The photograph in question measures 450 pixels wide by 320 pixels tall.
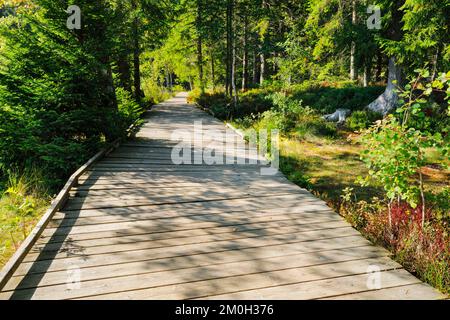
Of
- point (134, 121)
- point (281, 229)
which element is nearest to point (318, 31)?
point (134, 121)

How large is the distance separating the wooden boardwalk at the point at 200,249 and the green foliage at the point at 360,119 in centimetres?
873

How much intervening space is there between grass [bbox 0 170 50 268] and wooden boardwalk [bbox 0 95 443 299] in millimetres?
496

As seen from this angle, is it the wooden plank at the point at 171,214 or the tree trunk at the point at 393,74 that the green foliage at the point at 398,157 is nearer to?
the wooden plank at the point at 171,214

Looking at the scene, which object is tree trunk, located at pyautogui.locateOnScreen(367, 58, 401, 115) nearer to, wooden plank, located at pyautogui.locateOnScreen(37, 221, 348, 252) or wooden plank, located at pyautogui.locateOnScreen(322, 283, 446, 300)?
wooden plank, located at pyautogui.locateOnScreen(37, 221, 348, 252)

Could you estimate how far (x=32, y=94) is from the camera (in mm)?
7738

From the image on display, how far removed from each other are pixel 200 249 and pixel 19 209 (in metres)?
3.68

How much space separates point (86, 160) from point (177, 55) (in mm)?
25916

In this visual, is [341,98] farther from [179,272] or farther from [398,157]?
[179,272]

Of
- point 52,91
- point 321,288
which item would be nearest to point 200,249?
point 321,288

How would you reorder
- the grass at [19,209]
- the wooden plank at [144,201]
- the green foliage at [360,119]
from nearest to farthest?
the grass at [19,209], the wooden plank at [144,201], the green foliage at [360,119]

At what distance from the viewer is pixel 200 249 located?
4.26 metres

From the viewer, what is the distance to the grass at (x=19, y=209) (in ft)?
15.2

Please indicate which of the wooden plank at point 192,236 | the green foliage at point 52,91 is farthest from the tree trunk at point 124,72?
the wooden plank at point 192,236

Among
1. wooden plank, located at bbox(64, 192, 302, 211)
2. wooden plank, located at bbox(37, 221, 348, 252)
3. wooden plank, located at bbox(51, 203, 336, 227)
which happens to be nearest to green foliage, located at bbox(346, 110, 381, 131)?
wooden plank, located at bbox(64, 192, 302, 211)
